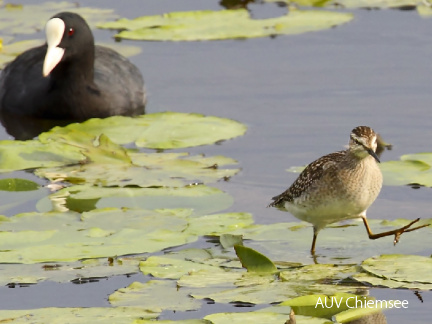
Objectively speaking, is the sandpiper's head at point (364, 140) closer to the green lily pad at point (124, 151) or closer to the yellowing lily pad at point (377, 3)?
the green lily pad at point (124, 151)

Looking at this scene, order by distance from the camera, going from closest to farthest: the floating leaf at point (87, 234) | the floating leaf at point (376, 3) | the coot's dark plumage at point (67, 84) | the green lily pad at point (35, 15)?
the floating leaf at point (87, 234) → the coot's dark plumage at point (67, 84) → the green lily pad at point (35, 15) → the floating leaf at point (376, 3)

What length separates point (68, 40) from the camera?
988 cm

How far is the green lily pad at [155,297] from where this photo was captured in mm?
5422

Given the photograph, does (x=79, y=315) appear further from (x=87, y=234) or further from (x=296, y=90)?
(x=296, y=90)

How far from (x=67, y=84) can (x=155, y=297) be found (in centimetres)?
476

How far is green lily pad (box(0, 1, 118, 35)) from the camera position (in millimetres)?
12023

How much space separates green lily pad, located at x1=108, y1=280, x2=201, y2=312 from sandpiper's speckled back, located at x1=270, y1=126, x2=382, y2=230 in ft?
3.33

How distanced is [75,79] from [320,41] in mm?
2739

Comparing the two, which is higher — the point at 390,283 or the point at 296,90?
the point at 296,90

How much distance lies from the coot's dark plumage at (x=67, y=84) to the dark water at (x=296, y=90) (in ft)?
0.98

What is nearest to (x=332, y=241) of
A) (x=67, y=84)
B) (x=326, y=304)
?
(x=326, y=304)

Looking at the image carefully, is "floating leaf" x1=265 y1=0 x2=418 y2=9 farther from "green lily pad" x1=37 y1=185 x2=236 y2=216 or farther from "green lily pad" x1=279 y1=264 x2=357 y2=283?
"green lily pad" x1=279 y1=264 x2=357 y2=283

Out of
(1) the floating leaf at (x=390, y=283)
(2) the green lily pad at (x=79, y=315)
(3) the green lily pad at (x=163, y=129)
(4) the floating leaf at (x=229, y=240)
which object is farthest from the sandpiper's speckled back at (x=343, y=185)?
(3) the green lily pad at (x=163, y=129)

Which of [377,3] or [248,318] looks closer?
[248,318]
